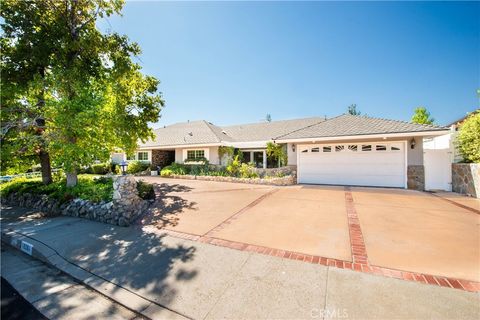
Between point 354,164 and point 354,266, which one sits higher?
point 354,164

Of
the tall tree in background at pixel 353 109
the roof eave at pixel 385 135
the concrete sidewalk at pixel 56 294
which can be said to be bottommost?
the concrete sidewalk at pixel 56 294

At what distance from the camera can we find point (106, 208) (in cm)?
647

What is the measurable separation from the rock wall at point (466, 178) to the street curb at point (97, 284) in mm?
12793

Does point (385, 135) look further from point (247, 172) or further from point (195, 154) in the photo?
point (195, 154)

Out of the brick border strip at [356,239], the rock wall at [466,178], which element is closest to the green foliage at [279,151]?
the brick border strip at [356,239]

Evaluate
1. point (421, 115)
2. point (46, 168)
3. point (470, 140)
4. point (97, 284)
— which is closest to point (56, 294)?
point (97, 284)

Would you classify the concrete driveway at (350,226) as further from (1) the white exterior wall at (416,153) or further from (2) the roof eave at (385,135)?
(2) the roof eave at (385,135)

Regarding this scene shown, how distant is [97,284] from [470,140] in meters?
15.4

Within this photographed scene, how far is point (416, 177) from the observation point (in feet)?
35.7

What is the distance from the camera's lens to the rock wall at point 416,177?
1078 cm

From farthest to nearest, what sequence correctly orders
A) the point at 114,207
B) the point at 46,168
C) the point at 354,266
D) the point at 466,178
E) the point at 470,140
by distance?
the point at 46,168
the point at 470,140
the point at 466,178
the point at 114,207
the point at 354,266

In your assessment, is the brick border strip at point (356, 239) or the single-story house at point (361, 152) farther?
the single-story house at point (361, 152)

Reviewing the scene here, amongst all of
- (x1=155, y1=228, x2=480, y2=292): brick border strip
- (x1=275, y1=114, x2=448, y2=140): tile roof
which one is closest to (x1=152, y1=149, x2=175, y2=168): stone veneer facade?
(x1=275, y1=114, x2=448, y2=140): tile roof

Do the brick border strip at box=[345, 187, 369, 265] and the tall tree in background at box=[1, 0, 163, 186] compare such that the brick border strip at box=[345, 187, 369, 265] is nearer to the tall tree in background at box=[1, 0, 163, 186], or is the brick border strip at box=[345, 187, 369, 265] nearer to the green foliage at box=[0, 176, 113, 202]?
the green foliage at box=[0, 176, 113, 202]
